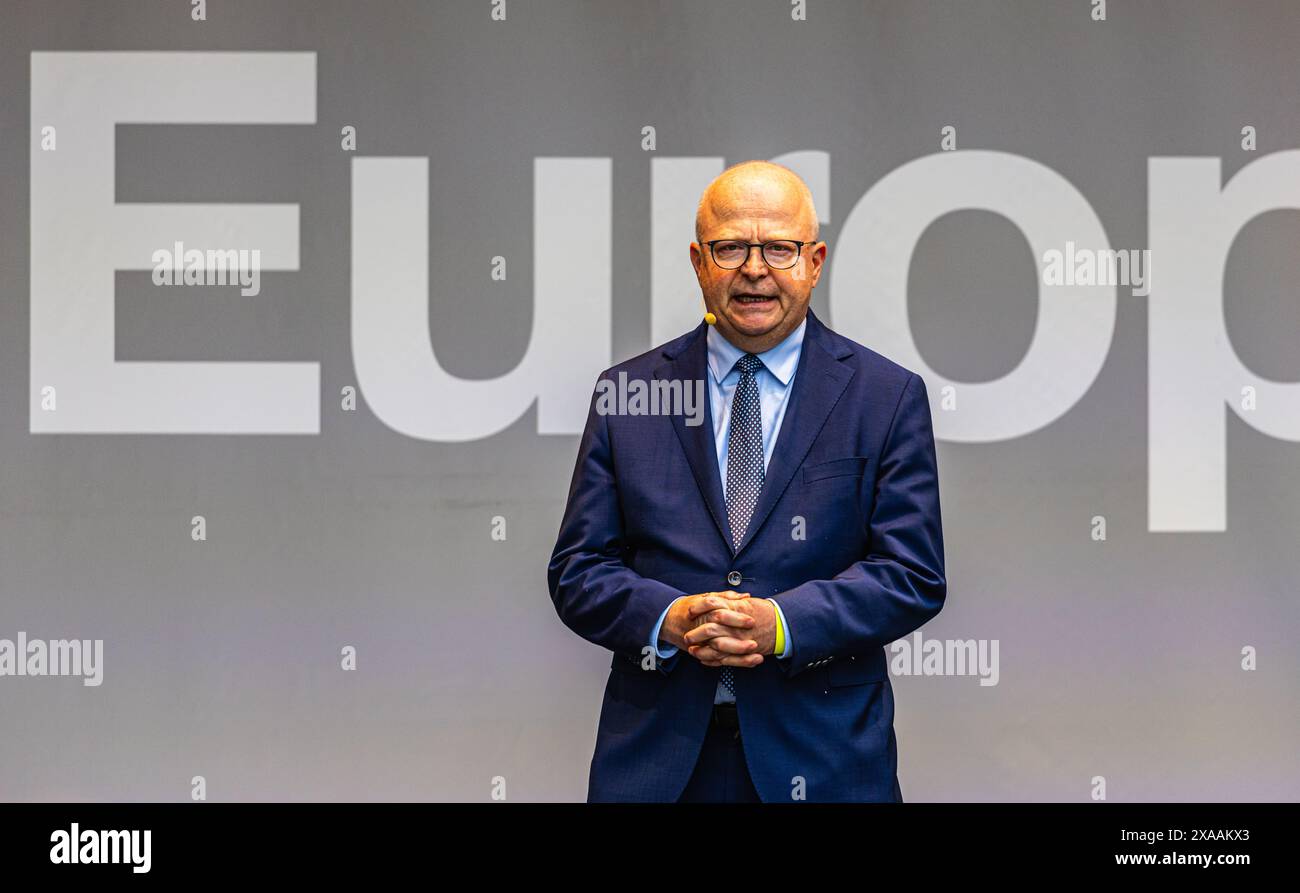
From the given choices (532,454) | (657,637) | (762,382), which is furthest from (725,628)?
(532,454)

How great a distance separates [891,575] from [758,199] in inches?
26.8

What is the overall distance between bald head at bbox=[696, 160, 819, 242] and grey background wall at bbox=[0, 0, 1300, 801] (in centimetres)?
138

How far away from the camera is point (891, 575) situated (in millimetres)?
2160

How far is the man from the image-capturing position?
2143mm

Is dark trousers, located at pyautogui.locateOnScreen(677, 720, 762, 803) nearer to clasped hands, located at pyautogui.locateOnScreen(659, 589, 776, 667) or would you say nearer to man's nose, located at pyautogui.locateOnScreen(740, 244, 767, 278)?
clasped hands, located at pyautogui.locateOnScreen(659, 589, 776, 667)

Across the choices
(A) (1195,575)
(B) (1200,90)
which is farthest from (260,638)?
(B) (1200,90)

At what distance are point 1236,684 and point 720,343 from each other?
2.16 m

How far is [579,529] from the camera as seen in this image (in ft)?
7.50

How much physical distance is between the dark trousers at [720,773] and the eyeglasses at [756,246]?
79 cm

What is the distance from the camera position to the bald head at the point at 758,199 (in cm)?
224
